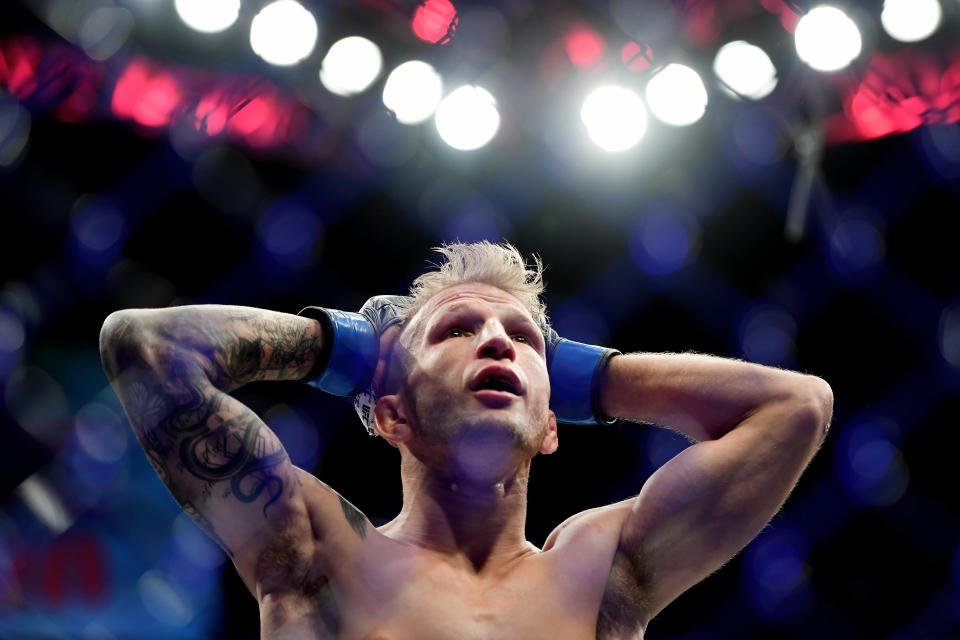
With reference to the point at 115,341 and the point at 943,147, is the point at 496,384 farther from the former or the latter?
the point at 943,147

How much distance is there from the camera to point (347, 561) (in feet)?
4.87

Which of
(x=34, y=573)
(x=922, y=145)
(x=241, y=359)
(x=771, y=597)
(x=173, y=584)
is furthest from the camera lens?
(x=771, y=597)

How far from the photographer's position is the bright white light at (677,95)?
2.69 meters

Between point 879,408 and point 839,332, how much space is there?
315 mm

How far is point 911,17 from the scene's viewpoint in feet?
8.35

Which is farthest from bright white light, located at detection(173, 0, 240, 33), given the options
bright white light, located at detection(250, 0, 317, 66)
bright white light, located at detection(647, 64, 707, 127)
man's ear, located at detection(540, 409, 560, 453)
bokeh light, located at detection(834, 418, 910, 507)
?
bokeh light, located at detection(834, 418, 910, 507)

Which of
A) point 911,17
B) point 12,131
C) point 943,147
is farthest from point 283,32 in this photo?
point 943,147

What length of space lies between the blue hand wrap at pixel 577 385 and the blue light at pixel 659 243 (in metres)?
1.15

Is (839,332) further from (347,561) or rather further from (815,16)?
(347,561)

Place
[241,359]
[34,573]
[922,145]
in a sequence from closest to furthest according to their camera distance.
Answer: [241,359] < [34,573] < [922,145]

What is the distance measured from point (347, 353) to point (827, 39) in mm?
1845

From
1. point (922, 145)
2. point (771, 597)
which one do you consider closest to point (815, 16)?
point (922, 145)

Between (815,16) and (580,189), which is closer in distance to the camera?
(815,16)

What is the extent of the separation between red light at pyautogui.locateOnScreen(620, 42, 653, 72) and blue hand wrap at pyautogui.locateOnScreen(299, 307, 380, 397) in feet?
4.70
